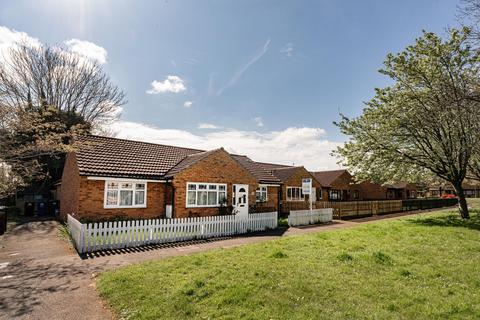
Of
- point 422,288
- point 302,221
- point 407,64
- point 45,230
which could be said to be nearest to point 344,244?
point 422,288

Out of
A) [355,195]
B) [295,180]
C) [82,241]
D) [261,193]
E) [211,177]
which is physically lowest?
[82,241]

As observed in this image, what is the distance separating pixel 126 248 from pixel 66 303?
15.4 feet

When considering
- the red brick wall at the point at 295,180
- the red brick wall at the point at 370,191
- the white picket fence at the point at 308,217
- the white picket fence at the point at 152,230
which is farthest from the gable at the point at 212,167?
the red brick wall at the point at 370,191

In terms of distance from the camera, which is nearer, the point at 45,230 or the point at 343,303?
the point at 343,303

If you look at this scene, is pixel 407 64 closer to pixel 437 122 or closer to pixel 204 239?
pixel 437 122

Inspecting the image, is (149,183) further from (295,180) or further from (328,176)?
(328,176)

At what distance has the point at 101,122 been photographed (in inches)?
1136

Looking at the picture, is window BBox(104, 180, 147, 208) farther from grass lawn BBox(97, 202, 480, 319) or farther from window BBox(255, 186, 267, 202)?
window BBox(255, 186, 267, 202)

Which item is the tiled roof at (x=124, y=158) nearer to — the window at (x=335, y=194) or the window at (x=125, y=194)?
the window at (x=125, y=194)

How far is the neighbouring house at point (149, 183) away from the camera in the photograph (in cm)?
1302

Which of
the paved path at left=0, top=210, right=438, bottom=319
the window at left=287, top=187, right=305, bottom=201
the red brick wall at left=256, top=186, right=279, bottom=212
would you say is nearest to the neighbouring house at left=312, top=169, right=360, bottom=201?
the window at left=287, top=187, right=305, bottom=201

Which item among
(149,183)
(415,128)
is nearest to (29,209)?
(149,183)

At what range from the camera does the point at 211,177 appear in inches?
623

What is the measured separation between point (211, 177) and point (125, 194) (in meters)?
5.01
